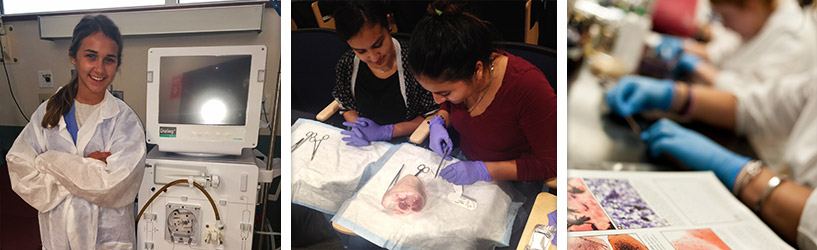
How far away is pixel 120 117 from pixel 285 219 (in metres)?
0.73

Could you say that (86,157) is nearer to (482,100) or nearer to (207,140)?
(207,140)

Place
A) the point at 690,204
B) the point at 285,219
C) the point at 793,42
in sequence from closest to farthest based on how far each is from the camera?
1. the point at 793,42
2. the point at 690,204
3. the point at 285,219

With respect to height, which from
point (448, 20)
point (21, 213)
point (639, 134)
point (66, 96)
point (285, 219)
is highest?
point (448, 20)

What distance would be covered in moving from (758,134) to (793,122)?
80 mm

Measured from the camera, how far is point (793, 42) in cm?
103

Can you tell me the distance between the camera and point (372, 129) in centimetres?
133

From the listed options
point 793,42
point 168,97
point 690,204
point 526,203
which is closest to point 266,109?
point 168,97

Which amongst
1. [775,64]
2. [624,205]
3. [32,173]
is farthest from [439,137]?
[32,173]

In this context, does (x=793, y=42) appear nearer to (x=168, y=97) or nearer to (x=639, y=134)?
(x=639, y=134)

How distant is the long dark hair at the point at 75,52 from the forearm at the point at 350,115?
34.7 inches

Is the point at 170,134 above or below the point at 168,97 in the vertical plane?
below

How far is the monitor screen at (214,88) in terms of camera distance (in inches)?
55.1

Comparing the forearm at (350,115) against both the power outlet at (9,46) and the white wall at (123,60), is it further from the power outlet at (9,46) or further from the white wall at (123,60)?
the power outlet at (9,46)

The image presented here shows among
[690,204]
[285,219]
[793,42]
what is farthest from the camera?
[285,219]
